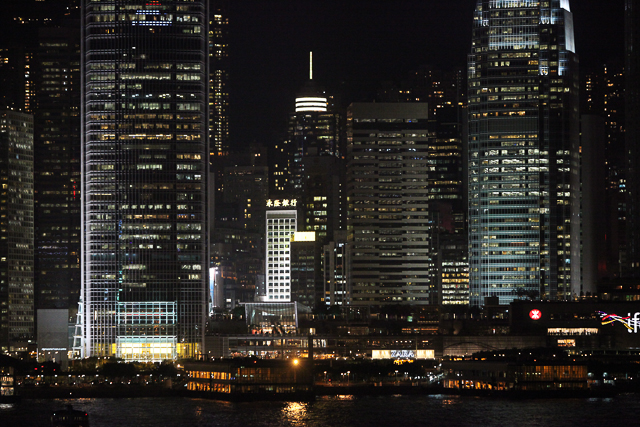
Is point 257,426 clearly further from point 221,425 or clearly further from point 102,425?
point 102,425

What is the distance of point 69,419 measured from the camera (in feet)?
598

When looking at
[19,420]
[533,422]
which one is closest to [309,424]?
[533,422]

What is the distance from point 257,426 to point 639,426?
61.9 m

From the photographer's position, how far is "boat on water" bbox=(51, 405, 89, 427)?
182125mm

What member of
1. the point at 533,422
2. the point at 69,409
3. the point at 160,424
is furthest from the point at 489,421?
the point at 69,409

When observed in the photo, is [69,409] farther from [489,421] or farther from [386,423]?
Result: [489,421]

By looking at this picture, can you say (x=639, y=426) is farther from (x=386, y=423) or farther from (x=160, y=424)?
(x=160, y=424)

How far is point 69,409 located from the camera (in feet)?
607

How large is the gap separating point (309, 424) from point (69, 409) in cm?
3894

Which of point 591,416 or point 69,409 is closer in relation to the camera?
point 69,409

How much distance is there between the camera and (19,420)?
19712 cm

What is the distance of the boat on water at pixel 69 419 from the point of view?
18212 cm

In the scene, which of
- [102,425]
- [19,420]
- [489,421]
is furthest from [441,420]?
[19,420]

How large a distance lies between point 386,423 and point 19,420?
62.6m
